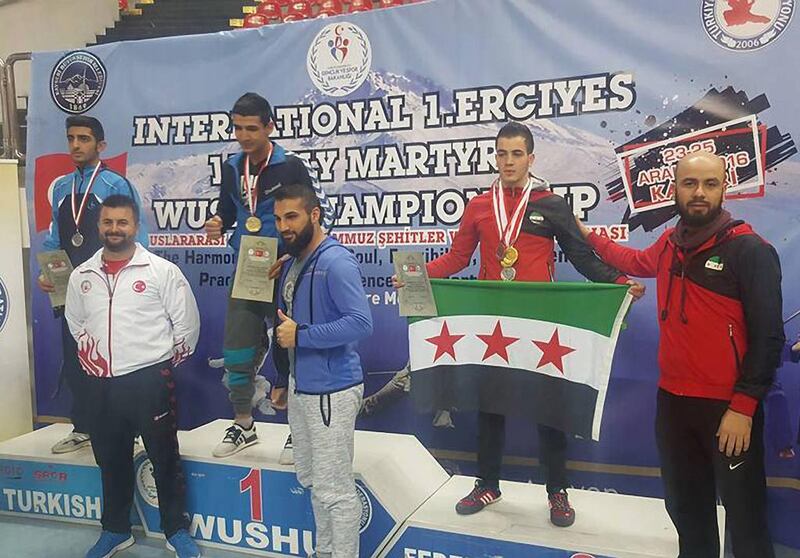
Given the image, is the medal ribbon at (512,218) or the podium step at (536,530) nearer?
the podium step at (536,530)

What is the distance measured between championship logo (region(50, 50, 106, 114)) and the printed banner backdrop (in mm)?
10

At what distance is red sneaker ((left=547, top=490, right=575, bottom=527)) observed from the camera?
96.4 inches

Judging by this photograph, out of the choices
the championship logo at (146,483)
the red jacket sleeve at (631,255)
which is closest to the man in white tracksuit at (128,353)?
the championship logo at (146,483)

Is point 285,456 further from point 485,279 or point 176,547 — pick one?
point 485,279

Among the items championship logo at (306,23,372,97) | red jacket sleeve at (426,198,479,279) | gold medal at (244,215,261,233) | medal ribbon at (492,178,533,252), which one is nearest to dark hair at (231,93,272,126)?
championship logo at (306,23,372,97)

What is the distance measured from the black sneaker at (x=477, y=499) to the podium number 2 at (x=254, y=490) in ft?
2.89

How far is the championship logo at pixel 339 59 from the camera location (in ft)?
9.53

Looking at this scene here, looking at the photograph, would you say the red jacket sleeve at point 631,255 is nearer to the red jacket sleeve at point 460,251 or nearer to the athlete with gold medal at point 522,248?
the athlete with gold medal at point 522,248

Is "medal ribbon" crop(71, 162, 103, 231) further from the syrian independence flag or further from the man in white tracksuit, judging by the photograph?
the syrian independence flag

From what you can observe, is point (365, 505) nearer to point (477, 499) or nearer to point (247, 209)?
point (477, 499)

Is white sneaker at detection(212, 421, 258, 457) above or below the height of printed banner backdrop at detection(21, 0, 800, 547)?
below

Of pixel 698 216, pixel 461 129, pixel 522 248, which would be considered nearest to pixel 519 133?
pixel 461 129

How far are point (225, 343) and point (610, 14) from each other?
7.07ft

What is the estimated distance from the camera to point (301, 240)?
7.61 feet
